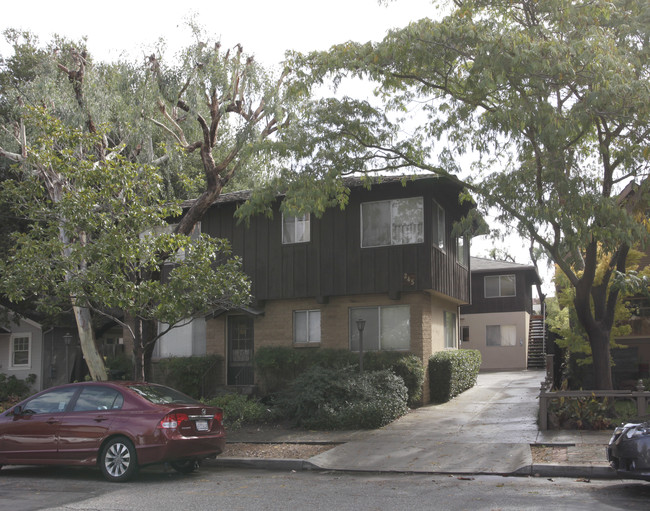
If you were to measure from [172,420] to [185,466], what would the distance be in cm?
136

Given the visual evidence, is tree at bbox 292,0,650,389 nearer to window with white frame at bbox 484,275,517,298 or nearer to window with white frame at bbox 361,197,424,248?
window with white frame at bbox 361,197,424,248

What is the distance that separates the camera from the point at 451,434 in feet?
44.3

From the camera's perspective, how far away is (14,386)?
23750 mm

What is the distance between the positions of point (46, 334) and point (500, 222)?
726 inches

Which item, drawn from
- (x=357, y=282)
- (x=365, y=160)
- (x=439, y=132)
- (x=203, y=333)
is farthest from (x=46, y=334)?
(x=439, y=132)

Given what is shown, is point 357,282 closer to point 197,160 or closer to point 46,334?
point 197,160

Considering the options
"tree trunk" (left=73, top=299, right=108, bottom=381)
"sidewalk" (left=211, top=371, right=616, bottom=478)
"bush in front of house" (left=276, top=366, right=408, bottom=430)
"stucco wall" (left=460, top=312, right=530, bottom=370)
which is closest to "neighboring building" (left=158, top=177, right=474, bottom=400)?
"bush in front of house" (left=276, top=366, right=408, bottom=430)

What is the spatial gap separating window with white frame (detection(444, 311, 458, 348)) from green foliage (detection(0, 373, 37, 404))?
14430 mm

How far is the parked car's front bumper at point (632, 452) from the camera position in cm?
825

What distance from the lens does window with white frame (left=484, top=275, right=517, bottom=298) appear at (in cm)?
3378

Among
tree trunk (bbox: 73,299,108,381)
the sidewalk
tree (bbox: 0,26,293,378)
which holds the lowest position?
the sidewalk

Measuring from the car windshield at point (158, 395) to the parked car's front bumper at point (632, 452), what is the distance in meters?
6.33

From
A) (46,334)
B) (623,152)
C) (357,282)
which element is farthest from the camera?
(46,334)

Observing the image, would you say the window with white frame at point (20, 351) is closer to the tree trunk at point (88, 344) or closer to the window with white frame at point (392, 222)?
the tree trunk at point (88, 344)
